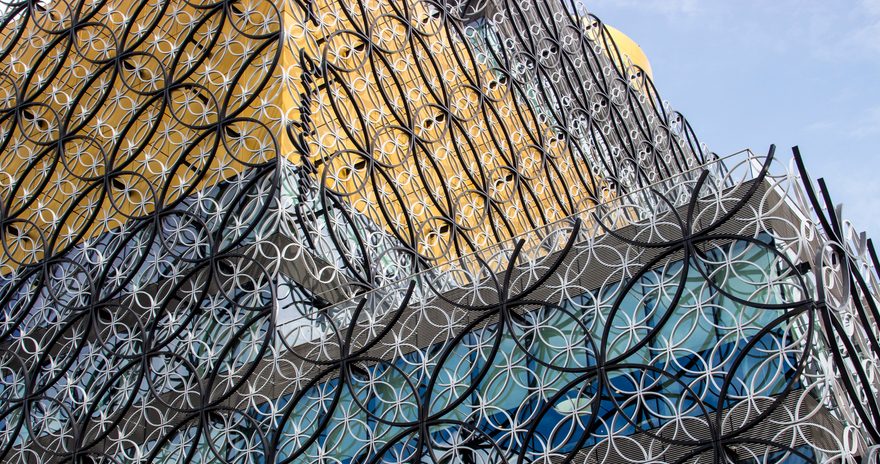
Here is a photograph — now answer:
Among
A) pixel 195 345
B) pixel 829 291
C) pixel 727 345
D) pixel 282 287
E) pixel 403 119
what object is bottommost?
pixel 195 345

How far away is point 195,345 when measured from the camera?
20.0 meters

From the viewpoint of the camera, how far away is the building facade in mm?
14828

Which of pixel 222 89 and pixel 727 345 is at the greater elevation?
pixel 222 89

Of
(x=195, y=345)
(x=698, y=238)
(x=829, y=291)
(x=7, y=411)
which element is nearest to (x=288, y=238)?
(x=195, y=345)

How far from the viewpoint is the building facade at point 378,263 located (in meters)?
14.8

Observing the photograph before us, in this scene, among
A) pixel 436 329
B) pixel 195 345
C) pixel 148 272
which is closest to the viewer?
pixel 436 329

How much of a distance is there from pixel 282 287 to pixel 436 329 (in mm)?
4119

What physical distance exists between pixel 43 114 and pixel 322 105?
24.0 feet

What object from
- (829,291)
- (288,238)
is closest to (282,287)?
(288,238)

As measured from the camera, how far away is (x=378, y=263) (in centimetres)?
2158

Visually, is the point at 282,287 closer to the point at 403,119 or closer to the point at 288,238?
the point at 288,238

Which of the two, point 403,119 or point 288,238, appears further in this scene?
point 403,119

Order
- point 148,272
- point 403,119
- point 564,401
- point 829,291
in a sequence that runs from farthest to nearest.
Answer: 1. point 403,119
2. point 148,272
3. point 564,401
4. point 829,291

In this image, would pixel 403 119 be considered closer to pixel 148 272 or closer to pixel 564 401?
pixel 148 272
